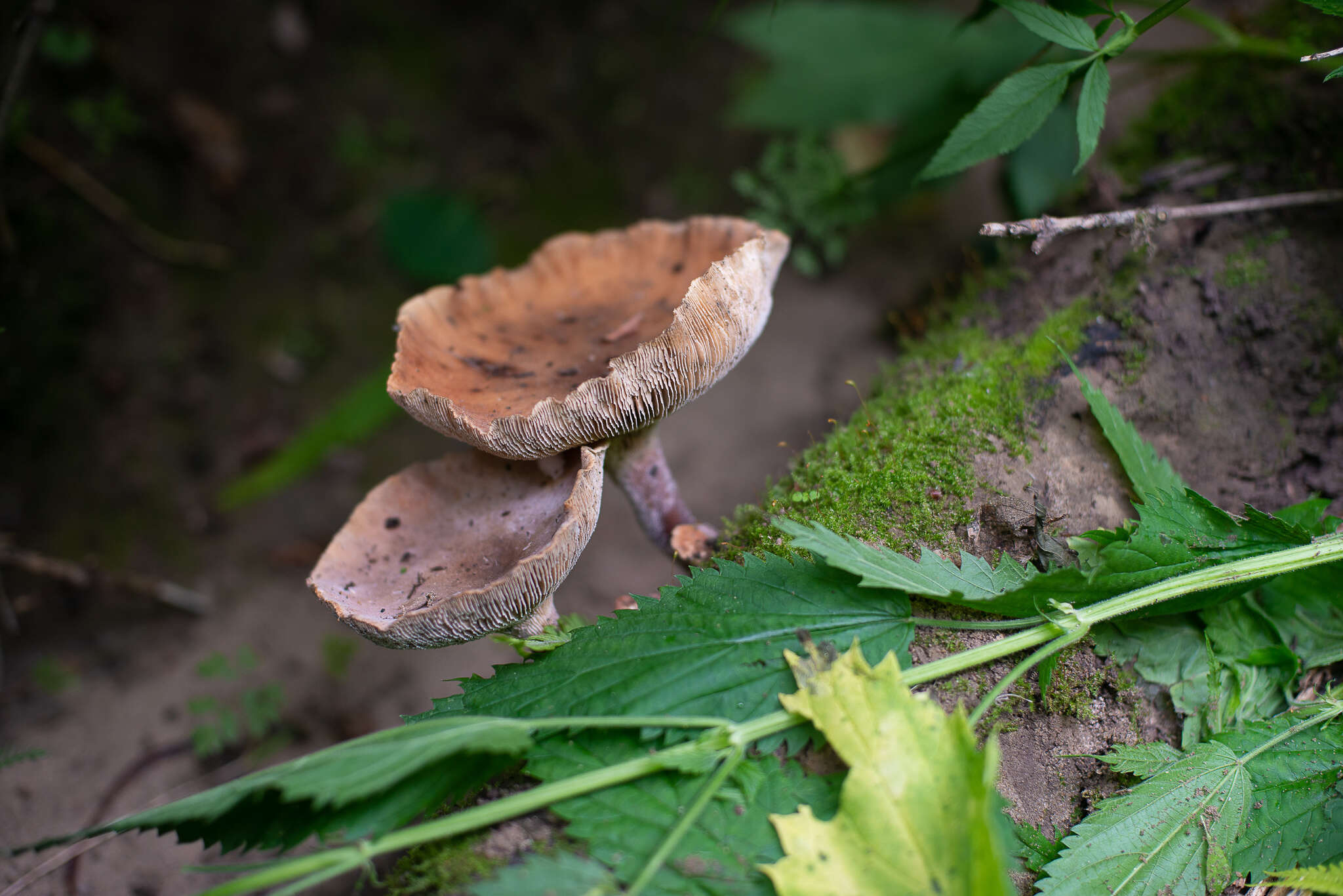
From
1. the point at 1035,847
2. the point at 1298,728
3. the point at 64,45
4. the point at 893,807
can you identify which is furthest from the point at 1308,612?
the point at 64,45

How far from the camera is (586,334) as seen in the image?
3.21 m

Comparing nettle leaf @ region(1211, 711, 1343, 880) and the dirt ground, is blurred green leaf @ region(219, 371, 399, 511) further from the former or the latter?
nettle leaf @ region(1211, 711, 1343, 880)

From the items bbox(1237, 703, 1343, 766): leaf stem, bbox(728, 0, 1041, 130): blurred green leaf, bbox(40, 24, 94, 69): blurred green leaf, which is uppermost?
bbox(40, 24, 94, 69): blurred green leaf

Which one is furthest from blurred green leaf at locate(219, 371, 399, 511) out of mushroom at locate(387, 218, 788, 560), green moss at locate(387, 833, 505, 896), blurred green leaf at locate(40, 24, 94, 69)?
green moss at locate(387, 833, 505, 896)

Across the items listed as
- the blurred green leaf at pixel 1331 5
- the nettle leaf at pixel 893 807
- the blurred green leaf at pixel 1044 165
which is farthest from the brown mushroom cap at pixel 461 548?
the blurred green leaf at pixel 1044 165

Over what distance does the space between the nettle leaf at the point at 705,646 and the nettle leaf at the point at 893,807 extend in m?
0.21

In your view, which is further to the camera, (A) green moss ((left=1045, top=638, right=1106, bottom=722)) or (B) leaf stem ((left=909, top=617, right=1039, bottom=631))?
(A) green moss ((left=1045, top=638, right=1106, bottom=722))

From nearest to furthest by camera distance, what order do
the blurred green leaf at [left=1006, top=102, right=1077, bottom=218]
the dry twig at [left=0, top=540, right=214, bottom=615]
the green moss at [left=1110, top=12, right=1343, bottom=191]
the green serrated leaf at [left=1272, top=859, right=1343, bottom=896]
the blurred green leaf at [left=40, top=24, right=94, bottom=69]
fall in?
the green serrated leaf at [left=1272, top=859, right=1343, bottom=896] < the green moss at [left=1110, top=12, right=1343, bottom=191] < the dry twig at [left=0, top=540, right=214, bottom=615] < the blurred green leaf at [left=1006, top=102, right=1077, bottom=218] < the blurred green leaf at [left=40, top=24, right=94, bottom=69]

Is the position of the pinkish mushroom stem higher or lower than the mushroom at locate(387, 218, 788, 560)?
lower

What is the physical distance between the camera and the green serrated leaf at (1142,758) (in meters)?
2.43

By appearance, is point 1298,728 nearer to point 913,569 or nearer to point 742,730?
point 913,569

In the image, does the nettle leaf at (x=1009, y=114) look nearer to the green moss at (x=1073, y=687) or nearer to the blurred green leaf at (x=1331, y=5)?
the blurred green leaf at (x=1331, y=5)

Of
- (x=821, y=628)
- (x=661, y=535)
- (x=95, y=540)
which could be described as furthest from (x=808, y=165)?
(x=95, y=540)

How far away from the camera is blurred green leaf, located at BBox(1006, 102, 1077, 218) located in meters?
4.59
